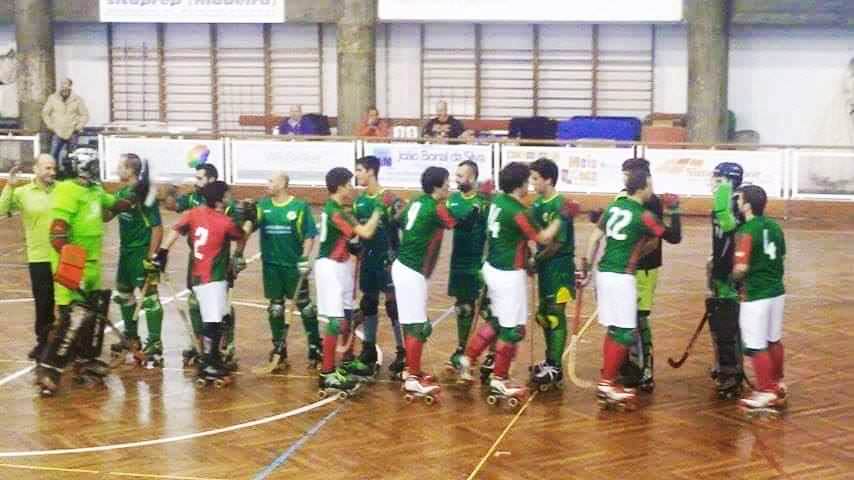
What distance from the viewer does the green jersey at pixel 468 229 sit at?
1106cm

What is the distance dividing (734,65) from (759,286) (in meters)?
15.5

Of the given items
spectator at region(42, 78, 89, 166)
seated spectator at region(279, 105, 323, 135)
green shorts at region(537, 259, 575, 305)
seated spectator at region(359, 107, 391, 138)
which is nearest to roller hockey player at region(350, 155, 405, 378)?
green shorts at region(537, 259, 575, 305)

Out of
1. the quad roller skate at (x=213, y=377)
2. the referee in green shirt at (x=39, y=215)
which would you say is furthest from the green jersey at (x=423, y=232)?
the referee in green shirt at (x=39, y=215)

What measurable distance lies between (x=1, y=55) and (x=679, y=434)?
2104cm

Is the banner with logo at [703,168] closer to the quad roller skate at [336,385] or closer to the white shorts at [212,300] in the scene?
the quad roller skate at [336,385]

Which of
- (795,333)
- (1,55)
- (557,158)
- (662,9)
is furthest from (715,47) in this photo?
(1,55)

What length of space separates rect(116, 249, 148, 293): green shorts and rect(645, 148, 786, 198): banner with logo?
10748mm

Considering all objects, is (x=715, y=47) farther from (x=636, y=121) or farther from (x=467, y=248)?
(x=467, y=248)

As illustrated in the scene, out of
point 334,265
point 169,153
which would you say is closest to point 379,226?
point 334,265

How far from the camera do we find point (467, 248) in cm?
1144

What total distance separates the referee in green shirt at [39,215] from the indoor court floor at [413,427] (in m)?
0.73

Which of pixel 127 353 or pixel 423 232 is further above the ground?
pixel 423 232

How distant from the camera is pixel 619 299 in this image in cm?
1044

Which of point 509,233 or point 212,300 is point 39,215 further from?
point 509,233
